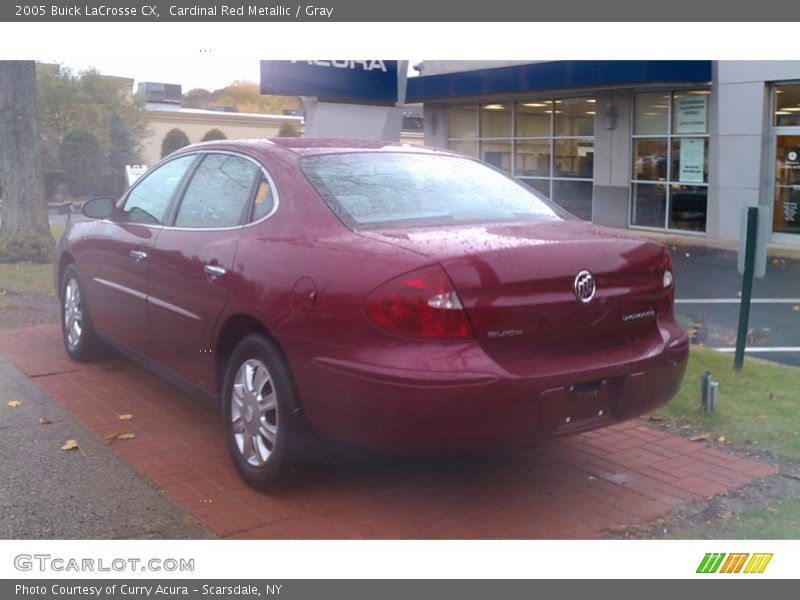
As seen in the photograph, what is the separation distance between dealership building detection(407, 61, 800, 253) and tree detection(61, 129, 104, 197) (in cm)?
826

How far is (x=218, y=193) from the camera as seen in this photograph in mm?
5207

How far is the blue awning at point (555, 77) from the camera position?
15852 mm

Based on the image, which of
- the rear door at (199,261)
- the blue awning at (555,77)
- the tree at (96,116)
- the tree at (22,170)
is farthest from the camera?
the blue awning at (555,77)

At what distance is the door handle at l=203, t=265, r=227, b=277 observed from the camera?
4.67 meters

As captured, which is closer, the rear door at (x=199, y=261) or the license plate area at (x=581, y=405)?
the license plate area at (x=581, y=405)

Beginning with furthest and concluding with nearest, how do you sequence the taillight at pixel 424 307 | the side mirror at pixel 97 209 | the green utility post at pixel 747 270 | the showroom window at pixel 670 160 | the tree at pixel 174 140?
the showroom window at pixel 670 160 → the tree at pixel 174 140 → the side mirror at pixel 97 209 → the green utility post at pixel 747 270 → the taillight at pixel 424 307

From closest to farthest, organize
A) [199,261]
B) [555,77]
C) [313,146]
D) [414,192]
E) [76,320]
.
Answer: [414,192] → [199,261] → [313,146] → [76,320] → [555,77]

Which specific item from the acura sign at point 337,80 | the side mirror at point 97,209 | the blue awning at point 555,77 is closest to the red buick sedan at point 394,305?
the side mirror at point 97,209

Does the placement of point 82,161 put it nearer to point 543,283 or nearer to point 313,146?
point 313,146

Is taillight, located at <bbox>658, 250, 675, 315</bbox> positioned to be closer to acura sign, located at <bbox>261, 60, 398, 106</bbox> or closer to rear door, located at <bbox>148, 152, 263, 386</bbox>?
rear door, located at <bbox>148, 152, 263, 386</bbox>

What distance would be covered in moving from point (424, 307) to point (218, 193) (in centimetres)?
191

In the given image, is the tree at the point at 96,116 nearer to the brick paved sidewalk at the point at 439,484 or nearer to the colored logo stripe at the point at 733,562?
the brick paved sidewalk at the point at 439,484

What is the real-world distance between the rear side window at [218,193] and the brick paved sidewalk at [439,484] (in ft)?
3.94

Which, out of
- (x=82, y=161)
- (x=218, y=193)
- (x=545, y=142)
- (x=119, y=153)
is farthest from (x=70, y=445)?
(x=545, y=142)
